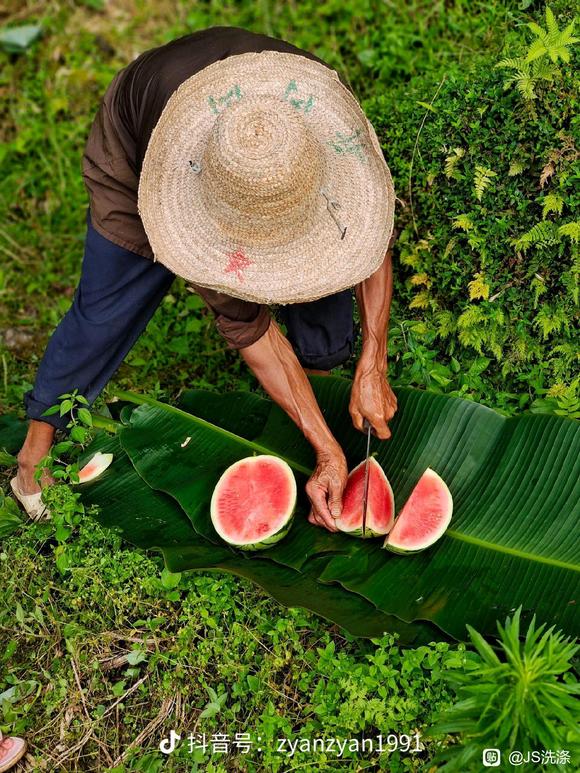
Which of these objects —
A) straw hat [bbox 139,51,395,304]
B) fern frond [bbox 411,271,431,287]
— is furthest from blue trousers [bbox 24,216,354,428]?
straw hat [bbox 139,51,395,304]

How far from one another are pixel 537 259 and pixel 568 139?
537mm

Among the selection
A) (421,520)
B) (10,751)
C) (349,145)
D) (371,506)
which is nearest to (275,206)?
(349,145)

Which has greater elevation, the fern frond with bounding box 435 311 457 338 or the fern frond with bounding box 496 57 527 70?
the fern frond with bounding box 496 57 527 70

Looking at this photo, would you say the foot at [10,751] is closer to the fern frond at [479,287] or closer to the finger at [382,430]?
the finger at [382,430]

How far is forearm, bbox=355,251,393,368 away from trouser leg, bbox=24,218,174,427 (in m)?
0.88

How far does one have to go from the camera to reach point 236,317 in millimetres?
2996

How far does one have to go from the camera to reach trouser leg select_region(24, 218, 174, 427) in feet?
11.0

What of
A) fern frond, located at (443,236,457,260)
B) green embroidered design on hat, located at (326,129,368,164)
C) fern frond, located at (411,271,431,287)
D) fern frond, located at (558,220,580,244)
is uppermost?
green embroidered design on hat, located at (326,129,368,164)

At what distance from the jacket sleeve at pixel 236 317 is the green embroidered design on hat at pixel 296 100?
28.6 inches

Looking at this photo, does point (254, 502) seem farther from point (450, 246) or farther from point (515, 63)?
point (515, 63)

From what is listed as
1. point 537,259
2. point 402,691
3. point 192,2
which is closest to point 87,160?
point 537,259

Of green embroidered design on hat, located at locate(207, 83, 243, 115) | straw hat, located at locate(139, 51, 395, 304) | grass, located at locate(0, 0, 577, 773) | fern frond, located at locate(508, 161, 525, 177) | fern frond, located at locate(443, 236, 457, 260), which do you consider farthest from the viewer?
fern frond, located at locate(443, 236, 457, 260)

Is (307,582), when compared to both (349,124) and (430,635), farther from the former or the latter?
(349,124)

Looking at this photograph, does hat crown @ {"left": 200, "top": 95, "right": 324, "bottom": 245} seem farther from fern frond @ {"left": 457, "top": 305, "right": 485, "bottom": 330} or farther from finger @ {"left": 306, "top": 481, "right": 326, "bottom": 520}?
fern frond @ {"left": 457, "top": 305, "right": 485, "bottom": 330}
